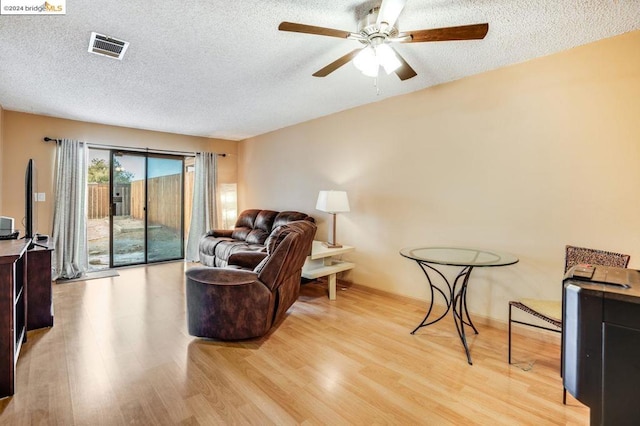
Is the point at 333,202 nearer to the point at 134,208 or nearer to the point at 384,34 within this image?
the point at 384,34

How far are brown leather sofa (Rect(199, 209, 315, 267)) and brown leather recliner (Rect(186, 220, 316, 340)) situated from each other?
174cm

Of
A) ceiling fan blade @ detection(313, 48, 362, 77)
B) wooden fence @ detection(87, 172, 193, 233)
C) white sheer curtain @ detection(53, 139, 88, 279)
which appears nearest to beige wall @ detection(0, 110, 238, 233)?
white sheer curtain @ detection(53, 139, 88, 279)

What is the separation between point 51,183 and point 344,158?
446 cm

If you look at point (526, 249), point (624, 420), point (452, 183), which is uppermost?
point (452, 183)

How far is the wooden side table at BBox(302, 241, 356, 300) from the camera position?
3.58m

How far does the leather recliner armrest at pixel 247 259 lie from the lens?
3.77 metres

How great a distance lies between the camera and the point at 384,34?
1.97 meters

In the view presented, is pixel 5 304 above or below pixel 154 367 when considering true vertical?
above

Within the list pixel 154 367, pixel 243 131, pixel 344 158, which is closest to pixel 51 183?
pixel 243 131

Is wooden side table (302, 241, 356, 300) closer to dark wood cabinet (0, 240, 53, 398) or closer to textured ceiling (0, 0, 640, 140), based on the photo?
textured ceiling (0, 0, 640, 140)

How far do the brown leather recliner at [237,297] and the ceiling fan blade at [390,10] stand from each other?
1738 mm

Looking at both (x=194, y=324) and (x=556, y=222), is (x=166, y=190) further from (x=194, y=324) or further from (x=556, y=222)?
(x=556, y=222)

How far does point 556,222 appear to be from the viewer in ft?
8.57

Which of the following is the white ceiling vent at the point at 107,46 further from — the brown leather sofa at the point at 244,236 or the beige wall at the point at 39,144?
the beige wall at the point at 39,144
